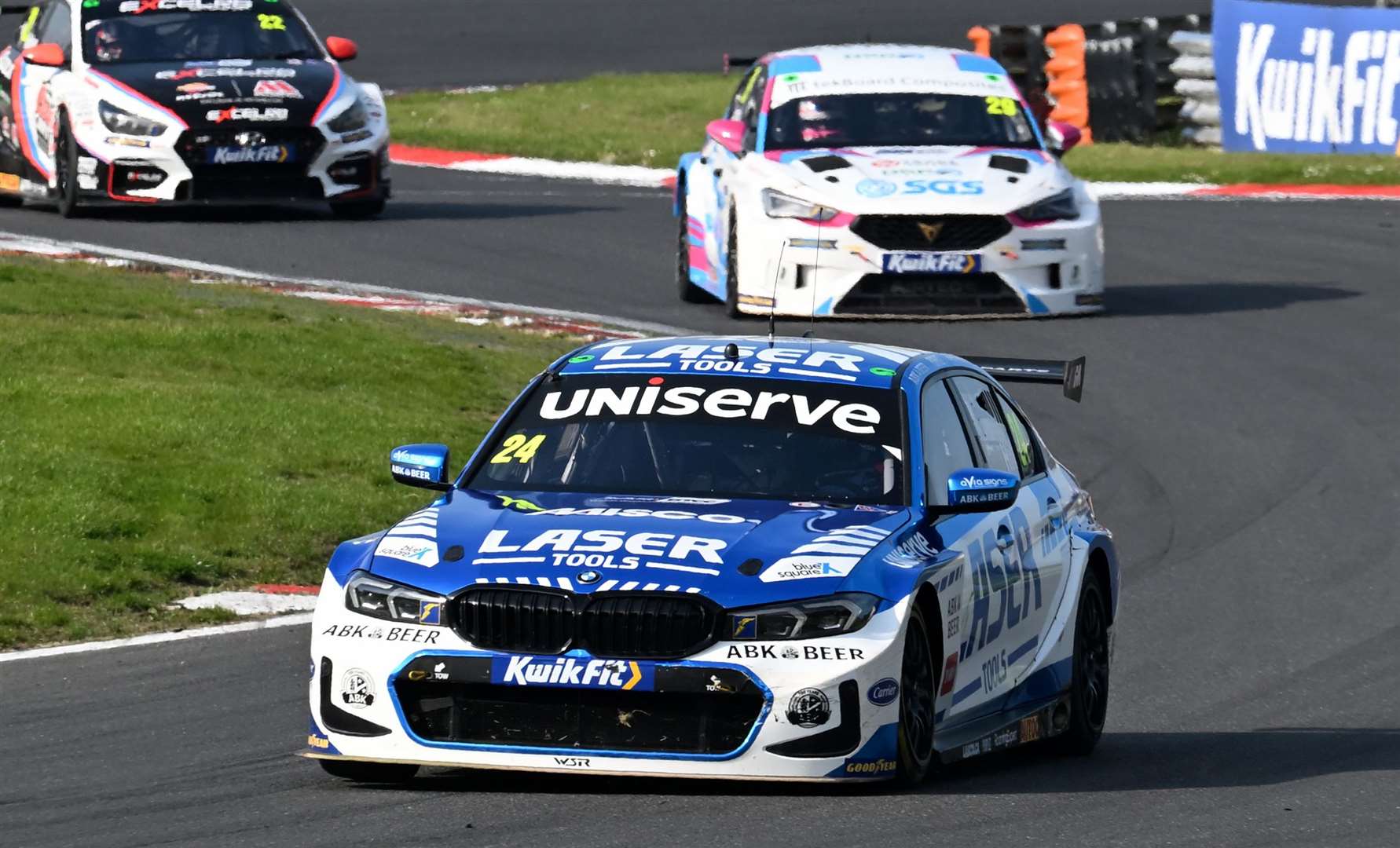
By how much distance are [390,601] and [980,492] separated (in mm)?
1666

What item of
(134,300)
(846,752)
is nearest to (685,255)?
(134,300)

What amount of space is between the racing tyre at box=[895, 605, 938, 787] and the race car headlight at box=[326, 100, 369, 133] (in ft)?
47.4

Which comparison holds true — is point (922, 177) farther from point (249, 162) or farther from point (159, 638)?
point (159, 638)

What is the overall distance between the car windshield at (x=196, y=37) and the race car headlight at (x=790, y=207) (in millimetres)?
6018

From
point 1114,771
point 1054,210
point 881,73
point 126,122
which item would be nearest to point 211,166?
point 126,122

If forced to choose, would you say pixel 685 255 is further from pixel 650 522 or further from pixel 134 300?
pixel 650 522

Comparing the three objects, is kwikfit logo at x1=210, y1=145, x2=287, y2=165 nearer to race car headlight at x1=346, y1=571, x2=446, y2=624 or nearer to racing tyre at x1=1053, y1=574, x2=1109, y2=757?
racing tyre at x1=1053, y1=574, x2=1109, y2=757

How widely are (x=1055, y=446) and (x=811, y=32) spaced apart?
89.0ft

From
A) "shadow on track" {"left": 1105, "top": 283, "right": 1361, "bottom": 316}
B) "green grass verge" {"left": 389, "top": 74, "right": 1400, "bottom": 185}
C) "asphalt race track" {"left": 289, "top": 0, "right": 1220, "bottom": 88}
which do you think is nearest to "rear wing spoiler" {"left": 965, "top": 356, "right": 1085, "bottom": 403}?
"shadow on track" {"left": 1105, "top": 283, "right": 1361, "bottom": 316}

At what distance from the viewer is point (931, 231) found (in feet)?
56.5

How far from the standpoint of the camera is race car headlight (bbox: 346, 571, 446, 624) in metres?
7.17

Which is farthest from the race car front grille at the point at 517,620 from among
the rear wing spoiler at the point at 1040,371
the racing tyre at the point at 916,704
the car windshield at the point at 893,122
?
the car windshield at the point at 893,122

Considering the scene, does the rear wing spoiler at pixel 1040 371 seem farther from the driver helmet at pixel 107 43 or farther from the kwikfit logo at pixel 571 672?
the driver helmet at pixel 107 43

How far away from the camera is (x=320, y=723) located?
7.33m
